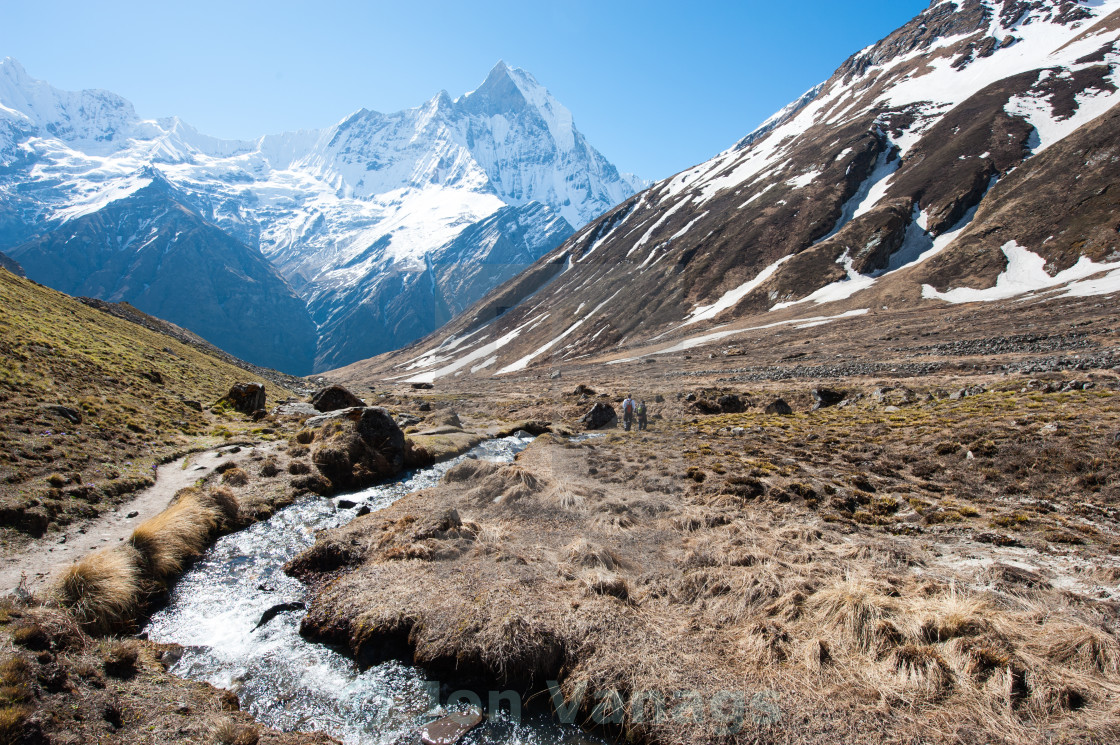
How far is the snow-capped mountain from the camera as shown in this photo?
73000 mm

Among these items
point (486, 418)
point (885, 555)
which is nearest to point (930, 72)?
point (486, 418)

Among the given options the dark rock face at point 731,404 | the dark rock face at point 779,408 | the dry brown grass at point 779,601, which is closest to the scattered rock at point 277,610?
the dry brown grass at point 779,601

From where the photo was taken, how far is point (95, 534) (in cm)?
1310

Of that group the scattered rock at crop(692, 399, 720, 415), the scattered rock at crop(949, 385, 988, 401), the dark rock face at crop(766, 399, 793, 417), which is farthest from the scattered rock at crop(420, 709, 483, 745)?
the scattered rock at crop(692, 399, 720, 415)

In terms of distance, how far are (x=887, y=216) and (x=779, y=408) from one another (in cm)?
8837

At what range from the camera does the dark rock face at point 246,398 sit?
3522 centimetres

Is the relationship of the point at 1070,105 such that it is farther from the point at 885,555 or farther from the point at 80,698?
the point at 80,698

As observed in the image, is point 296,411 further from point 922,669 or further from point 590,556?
point 922,669

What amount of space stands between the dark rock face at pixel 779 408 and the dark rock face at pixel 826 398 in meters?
1.69

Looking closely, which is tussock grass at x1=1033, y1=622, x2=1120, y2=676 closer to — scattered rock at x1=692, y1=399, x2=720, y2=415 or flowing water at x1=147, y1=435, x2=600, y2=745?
flowing water at x1=147, y1=435, x2=600, y2=745

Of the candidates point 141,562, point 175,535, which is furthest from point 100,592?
point 175,535

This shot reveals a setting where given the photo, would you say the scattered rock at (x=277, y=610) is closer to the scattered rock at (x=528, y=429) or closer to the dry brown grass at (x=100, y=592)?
the dry brown grass at (x=100, y=592)

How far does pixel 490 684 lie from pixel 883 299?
83.9 m

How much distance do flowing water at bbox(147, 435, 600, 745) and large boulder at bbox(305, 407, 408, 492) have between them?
708 centimetres
